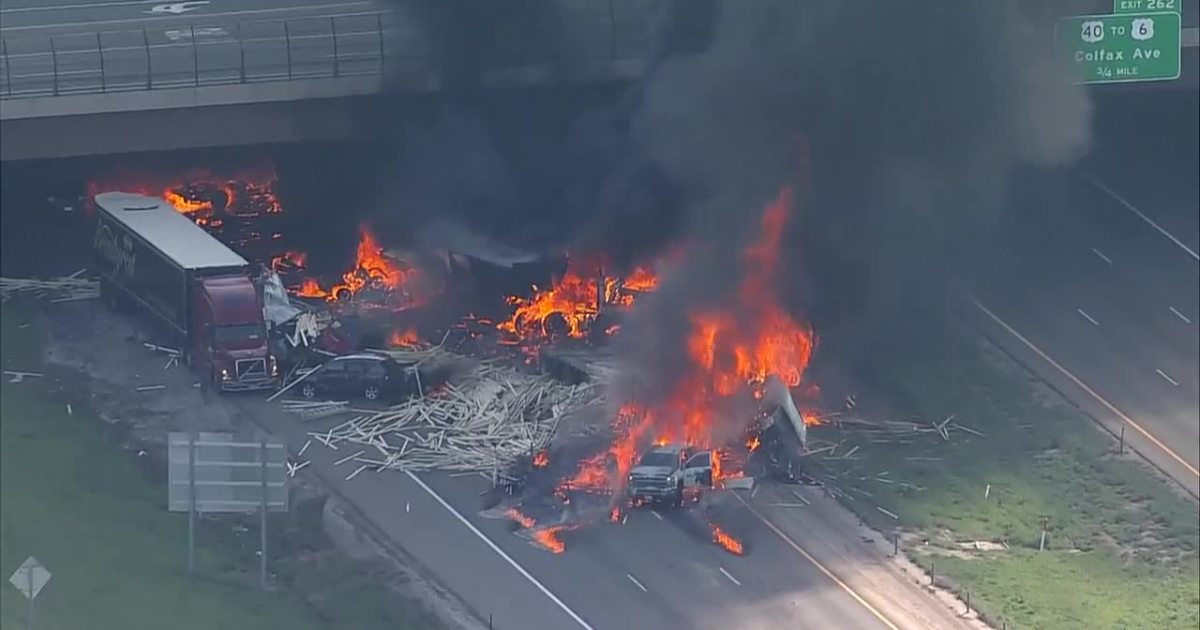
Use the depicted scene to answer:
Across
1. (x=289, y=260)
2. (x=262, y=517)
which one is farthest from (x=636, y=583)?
(x=289, y=260)

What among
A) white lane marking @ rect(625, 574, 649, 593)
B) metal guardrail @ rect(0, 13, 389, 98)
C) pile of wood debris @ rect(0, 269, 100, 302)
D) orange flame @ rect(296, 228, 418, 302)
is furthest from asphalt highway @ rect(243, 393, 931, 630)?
metal guardrail @ rect(0, 13, 389, 98)

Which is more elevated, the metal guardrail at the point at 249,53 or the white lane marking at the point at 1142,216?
the metal guardrail at the point at 249,53

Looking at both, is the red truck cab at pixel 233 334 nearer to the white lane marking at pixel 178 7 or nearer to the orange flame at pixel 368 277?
the orange flame at pixel 368 277

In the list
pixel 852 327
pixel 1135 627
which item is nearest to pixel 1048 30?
pixel 852 327

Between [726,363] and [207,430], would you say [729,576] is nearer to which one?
[726,363]

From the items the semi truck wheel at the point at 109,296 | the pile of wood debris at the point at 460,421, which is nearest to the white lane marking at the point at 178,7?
the semi truck wheel at the point at 109,296
